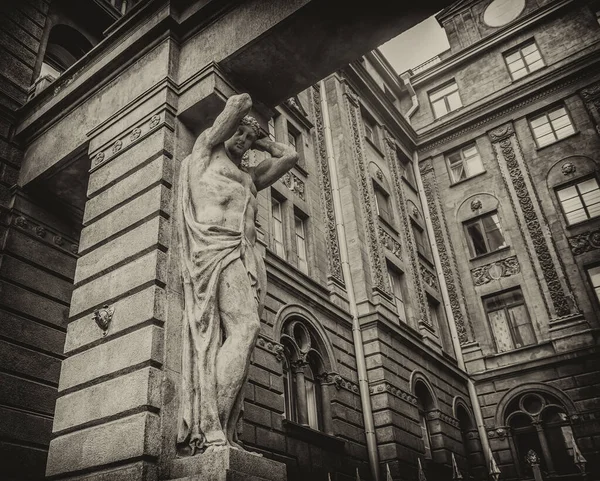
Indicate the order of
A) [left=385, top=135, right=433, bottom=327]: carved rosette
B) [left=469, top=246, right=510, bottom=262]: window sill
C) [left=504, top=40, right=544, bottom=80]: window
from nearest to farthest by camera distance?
1. [left=385, top=135, right=433, bottom=327]: carved rosette
2. [left=469, top=246, right=510, bottom=262]: window sill
3. [left=504, top=40, right=544, bottom=80]: window

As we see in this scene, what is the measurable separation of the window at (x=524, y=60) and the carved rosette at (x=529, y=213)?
3.21m

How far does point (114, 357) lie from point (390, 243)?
705 inches

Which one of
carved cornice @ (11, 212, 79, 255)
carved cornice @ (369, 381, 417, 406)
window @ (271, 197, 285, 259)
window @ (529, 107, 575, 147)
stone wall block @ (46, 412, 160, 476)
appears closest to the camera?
stone wall block @ (46, 412, 160, 476)

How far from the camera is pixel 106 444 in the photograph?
19.0 feet

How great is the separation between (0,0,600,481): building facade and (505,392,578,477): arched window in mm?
79

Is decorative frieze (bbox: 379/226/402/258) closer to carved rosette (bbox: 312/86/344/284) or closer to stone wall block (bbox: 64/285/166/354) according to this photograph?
carved rosette (bbox: 312/86/344/284)

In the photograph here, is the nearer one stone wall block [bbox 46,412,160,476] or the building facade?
stone wall block [bbox 46,412,160,476]

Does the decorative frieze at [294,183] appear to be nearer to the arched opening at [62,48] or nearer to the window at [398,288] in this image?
the window at [398,288]

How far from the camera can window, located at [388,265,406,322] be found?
21984mm

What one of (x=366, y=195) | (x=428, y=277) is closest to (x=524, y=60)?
(x=428, y=277)

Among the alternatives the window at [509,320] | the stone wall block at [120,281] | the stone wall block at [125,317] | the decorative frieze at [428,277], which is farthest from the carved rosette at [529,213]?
the stone wall block at [125,317]

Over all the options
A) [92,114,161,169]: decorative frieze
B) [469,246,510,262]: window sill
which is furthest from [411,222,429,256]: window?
[92,114,161,169]: decorative frieze

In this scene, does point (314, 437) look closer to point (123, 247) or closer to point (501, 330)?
point (123, 247)

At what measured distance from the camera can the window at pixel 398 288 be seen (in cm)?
2198
